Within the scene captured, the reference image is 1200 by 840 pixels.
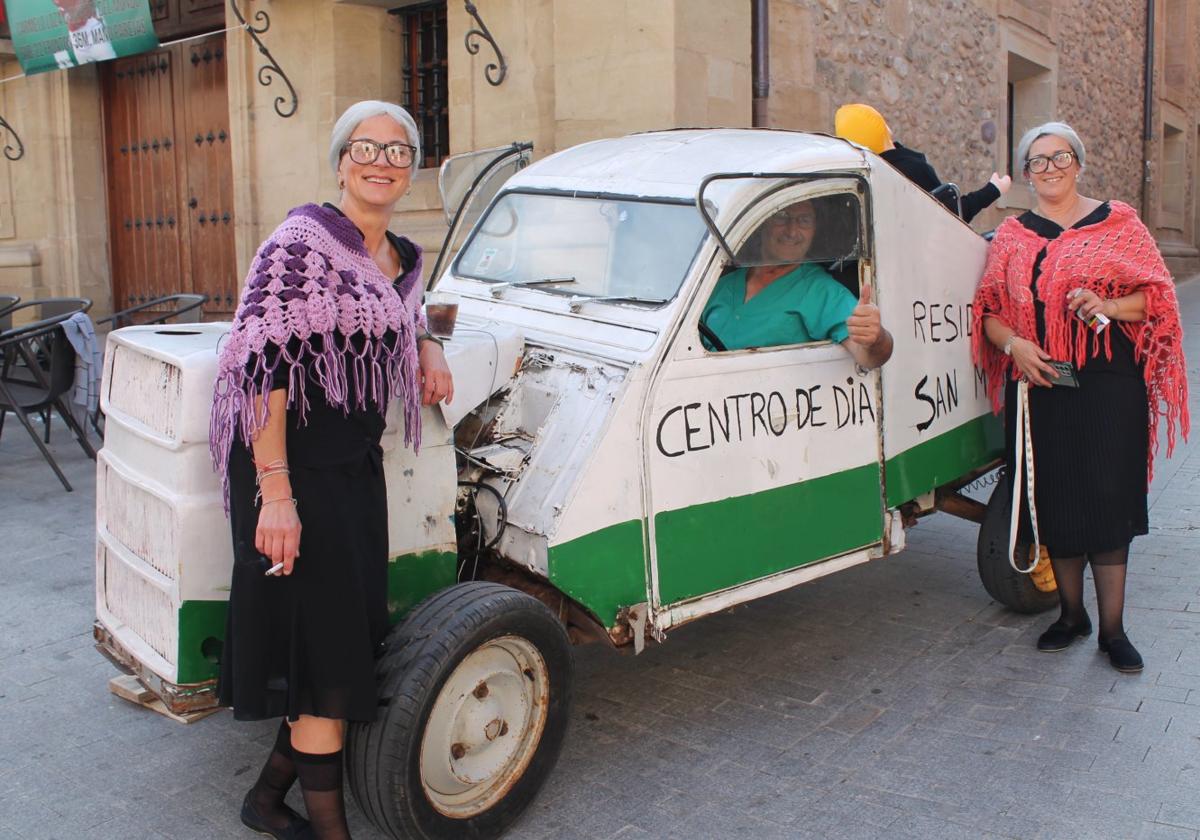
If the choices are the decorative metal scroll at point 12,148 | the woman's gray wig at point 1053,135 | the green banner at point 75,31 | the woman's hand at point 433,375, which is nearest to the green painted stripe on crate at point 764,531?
the woman's hand at point 433,375

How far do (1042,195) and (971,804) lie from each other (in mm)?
2234

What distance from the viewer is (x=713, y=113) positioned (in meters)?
7.34

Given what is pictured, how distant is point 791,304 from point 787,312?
0.11 ft

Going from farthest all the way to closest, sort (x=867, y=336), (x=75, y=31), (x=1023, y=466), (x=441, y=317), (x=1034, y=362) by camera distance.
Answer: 1. (x=75, y=31)
2. (x=1023, y=466)
3. (x=1034, y=362)
4. (x=867, y=336)
5. (x=441, y=317)

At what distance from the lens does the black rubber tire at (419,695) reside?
2621mm

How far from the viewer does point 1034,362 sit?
4023 mm

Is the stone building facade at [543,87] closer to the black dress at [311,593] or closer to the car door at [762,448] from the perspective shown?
the car door at [762,448]

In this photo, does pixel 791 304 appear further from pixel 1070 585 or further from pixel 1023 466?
pixel 1070 585

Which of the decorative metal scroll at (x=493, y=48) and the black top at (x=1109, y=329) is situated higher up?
the decorative metal scroll at (x=493, y=48)

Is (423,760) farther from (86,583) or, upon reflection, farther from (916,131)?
(916,131)

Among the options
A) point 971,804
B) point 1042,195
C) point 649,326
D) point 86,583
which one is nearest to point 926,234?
point 1042,195

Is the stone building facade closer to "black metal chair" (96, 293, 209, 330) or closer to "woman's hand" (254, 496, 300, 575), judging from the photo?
"black metal chair" (96, 293, 209, 330)

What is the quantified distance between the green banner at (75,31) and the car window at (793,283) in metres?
7.47

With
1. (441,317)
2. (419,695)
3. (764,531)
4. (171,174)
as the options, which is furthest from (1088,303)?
(171,174)
